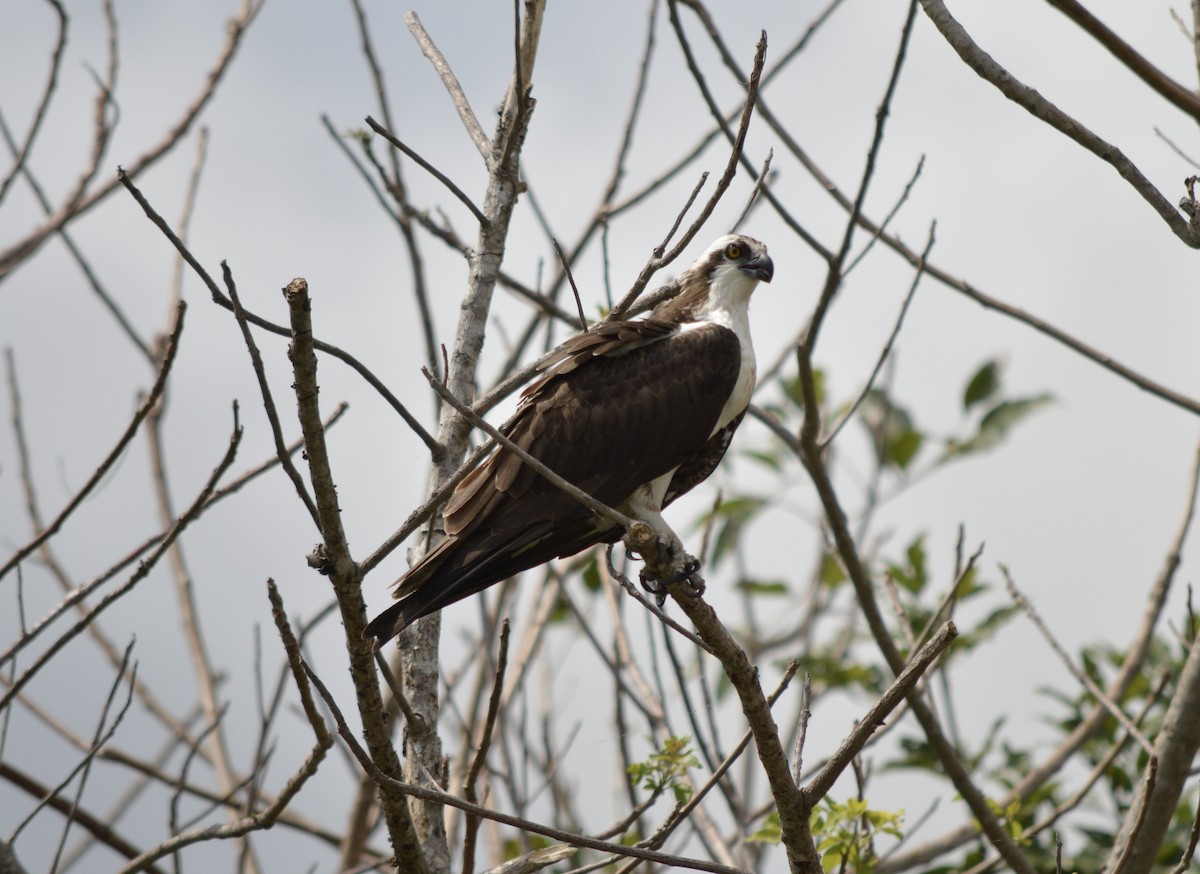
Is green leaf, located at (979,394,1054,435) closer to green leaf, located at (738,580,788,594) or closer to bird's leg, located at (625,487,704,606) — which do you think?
green leaf, located at (738,580,788,594)

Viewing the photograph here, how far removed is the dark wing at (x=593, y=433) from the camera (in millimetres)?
5090

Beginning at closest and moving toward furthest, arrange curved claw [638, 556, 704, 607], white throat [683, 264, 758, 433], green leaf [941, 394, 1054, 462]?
curved claw [638, 556, 704, 607] < white throat [683, 264, 758, 433] < green leaf [941, 394, 1054, 462]

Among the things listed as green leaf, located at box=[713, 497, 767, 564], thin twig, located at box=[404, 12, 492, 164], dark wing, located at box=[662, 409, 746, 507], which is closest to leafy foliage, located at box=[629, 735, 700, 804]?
dark wing, located at box=[662, 409, 746, 507]

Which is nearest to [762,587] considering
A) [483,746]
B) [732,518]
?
[732,518]

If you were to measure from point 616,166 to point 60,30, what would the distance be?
269cm

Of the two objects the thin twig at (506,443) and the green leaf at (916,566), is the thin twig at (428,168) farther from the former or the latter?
the green leaf at (916,566)

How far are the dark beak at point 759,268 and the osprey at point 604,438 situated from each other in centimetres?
42

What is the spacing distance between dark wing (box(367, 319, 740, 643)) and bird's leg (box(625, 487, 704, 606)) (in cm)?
31

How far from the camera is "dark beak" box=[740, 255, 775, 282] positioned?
21.3ft

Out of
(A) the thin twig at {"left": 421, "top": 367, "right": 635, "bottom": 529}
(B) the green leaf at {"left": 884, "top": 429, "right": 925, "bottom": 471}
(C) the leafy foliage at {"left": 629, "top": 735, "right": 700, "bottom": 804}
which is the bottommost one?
(C) the leafy foliage at {"left": 629, "top": 735, "right": 700, "bottom": 804}

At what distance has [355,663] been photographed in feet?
11.6

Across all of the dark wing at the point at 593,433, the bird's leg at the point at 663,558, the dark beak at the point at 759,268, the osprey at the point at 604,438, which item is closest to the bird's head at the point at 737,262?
the dark beak at the point at 759,268

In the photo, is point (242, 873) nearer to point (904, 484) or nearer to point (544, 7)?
point (544, 7)

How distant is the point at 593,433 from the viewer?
218 inches
